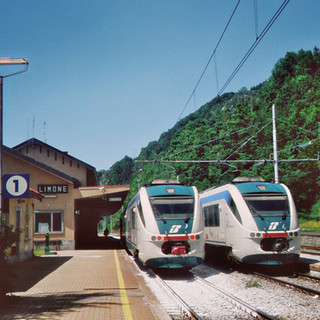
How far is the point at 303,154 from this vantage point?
2125 inches

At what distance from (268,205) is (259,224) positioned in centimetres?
A: 79

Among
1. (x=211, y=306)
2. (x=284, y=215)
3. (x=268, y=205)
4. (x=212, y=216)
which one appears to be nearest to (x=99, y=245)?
(x=212, y=216)

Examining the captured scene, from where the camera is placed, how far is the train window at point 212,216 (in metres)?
16.9

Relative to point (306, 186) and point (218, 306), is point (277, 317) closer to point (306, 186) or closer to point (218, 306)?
point (218, 306)

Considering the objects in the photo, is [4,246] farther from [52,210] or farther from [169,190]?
[52,210]

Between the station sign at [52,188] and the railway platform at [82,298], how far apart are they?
14.7 meters

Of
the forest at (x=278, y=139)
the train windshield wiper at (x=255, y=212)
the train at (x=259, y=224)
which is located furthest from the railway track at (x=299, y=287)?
the forest at (x=278, y=139)

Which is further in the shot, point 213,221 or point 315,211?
point 315,211

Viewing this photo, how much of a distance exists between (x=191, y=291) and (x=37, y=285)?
4.00 meters

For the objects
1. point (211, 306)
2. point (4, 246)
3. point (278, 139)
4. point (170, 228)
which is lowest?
point (211, 306)

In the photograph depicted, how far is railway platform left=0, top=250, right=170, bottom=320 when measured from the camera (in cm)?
816

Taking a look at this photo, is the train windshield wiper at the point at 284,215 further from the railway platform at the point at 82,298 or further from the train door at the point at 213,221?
the railway platform at the point at 82,298

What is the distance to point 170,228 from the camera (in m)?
14.1

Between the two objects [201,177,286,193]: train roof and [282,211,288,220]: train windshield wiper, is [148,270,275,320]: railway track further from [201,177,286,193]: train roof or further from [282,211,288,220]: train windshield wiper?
[201,177,286,193]: train roof
